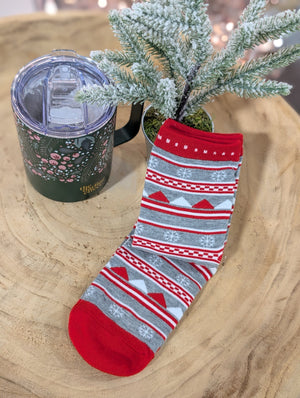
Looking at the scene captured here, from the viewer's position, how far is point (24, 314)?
706 millimetres

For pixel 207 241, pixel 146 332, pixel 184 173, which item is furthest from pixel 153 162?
pixel 146 332

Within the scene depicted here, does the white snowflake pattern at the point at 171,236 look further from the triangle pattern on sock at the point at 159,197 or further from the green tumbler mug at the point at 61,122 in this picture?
the green tumbler mug at the point at 61,122

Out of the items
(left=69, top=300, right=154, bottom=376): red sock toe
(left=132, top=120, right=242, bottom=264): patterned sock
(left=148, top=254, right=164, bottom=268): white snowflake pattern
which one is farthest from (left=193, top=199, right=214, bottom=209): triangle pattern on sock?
(left=69, top=300, right=154, bottom=376): red sock toe

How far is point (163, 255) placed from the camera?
0.76 meters

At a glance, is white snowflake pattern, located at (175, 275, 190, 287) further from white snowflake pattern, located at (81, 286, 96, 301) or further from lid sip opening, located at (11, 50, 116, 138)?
lid sip opening, located at (11, 50, 116, 138)

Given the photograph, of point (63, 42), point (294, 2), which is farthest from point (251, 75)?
point (294, 2)

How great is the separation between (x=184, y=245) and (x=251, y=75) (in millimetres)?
274

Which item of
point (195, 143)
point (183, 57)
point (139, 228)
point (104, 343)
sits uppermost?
point (183, 57)

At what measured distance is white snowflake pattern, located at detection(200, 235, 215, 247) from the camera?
2.40 feet

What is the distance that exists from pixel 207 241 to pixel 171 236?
6cm

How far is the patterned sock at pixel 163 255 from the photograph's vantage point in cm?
69

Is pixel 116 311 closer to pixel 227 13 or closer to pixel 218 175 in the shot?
pixel 218 175

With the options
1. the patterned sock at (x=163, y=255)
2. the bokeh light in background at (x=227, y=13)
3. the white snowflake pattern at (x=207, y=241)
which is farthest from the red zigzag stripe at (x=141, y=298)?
the bokeh light in background at (x=227, y=13)

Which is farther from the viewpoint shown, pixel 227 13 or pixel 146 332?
pixel 227 13
